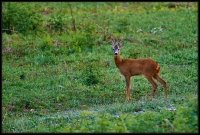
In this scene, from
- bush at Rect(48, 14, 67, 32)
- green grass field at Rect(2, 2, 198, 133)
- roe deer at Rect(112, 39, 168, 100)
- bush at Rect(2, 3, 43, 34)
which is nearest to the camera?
green grass field at Rect(2, 2, 198, 133)

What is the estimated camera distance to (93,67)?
62.5 ft

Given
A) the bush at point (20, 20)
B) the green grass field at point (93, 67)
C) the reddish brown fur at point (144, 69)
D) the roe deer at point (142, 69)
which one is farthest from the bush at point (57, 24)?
the reddish brown fur at point (144, 69)

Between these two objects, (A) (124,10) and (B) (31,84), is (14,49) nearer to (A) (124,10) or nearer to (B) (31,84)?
(B) (31,84)

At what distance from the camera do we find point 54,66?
20.4m

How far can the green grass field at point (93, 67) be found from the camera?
1155cm

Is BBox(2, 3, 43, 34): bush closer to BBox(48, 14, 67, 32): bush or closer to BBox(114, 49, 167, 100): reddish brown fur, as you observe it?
BBox(48, 14, 67, 32): bush

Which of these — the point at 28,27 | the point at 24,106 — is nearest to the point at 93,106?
the point at 24,106

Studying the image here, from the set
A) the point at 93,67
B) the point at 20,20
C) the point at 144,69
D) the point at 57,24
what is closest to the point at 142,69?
the point at 144,69

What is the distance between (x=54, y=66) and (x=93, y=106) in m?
5.21

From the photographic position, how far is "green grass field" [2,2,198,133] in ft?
37.9

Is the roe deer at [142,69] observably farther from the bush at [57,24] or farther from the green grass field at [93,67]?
the bush at [57,24]

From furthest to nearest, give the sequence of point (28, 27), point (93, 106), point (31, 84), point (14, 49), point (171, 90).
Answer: point (28, 27) → point (14, 49) → point (31, 84) → point (171, 90) → point (93, 106)

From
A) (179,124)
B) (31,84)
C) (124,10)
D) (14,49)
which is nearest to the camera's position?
(179,124)

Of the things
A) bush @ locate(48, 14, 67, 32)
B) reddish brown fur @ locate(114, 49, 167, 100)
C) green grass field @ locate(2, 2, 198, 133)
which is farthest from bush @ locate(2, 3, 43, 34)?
reddish brown fur @ locate(114, 49, 167, 100)
